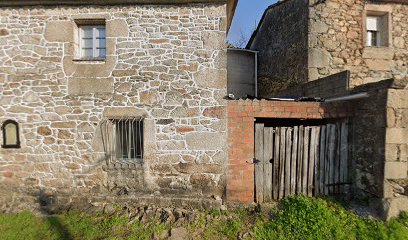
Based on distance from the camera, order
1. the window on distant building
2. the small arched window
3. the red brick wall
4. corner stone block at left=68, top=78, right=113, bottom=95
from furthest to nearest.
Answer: the window on distant building → the small arched window → corner stone block at left=68, top=78, right=113, bottom=95 → the red brick wall

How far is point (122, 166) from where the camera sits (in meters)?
4.77

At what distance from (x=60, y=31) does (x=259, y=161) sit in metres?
5.40

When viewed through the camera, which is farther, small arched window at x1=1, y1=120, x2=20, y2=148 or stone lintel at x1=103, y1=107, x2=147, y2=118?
small arched window at x1=1, y1=120, x2=20, y2=148

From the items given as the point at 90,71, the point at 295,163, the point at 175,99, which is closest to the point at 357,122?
the point at 295,163

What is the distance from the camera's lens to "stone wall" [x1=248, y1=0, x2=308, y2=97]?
6680 millimetres

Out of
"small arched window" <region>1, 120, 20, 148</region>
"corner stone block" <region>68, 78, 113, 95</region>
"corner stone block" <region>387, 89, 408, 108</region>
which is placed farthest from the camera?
"small arched window" <region>1, 120, 20, 148</region>

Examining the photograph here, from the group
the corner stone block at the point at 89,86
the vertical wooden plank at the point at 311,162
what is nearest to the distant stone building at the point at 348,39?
the vertical wooden plank at the point at 311,162

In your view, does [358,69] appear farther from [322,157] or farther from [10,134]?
[10,134]

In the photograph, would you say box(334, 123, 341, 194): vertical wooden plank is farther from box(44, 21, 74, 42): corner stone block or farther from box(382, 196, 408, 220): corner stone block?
box(44, 21, 74, 42): corner stone block

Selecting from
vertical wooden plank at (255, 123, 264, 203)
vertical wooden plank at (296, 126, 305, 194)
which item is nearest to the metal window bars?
vertical wooden plank at (255, 123, 264, 203)

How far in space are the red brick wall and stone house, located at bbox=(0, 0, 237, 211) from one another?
8.2 inches

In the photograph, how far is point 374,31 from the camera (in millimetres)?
6906

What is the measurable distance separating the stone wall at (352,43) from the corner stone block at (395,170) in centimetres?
294

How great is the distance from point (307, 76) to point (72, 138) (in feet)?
21.8
